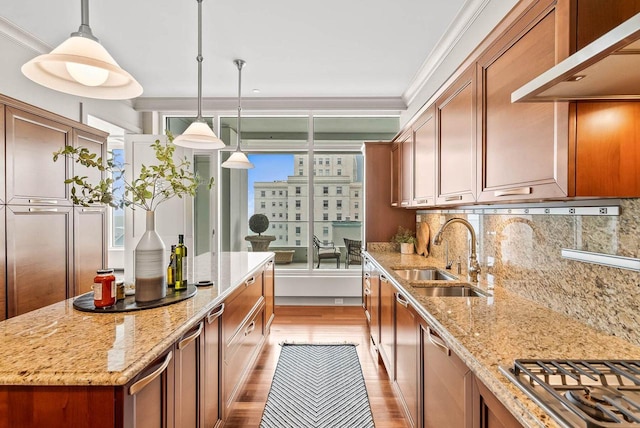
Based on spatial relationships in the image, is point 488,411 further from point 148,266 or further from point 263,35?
point 263,35

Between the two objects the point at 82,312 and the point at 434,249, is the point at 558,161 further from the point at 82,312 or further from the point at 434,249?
the point at 434,249

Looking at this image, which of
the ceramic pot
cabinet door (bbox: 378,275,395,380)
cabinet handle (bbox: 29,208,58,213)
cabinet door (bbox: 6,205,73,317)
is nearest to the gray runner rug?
cabinet door (bbox: 378,275,395,380)

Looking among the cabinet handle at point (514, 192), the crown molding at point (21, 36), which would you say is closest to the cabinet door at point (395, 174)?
the cabinet handle at point (514, 192)

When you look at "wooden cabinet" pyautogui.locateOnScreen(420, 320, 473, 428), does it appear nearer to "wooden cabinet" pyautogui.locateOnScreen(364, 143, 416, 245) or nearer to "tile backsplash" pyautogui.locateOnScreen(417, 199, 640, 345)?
"tile backsplash" pyautogui.locateOnScreen(417, 199, 640, 345)

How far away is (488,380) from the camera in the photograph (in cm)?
94

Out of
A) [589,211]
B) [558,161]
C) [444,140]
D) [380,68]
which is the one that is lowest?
[589,211]

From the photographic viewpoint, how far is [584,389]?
Result: 0.81 meters

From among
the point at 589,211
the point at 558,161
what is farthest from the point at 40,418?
the point at 589,211

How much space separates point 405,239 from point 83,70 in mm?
3356

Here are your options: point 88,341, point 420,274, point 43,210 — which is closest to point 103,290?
point 88,341

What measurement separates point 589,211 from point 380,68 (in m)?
2.89

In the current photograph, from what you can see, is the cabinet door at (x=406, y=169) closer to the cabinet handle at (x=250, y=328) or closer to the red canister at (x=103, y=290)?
the cabinet handle at (x=250, y=328)

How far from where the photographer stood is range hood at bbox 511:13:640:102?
66 centimetres

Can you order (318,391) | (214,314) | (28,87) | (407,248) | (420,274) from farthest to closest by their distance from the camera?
(407,248) → (28,87) → (420,274) → (318,391) → (214,314)
